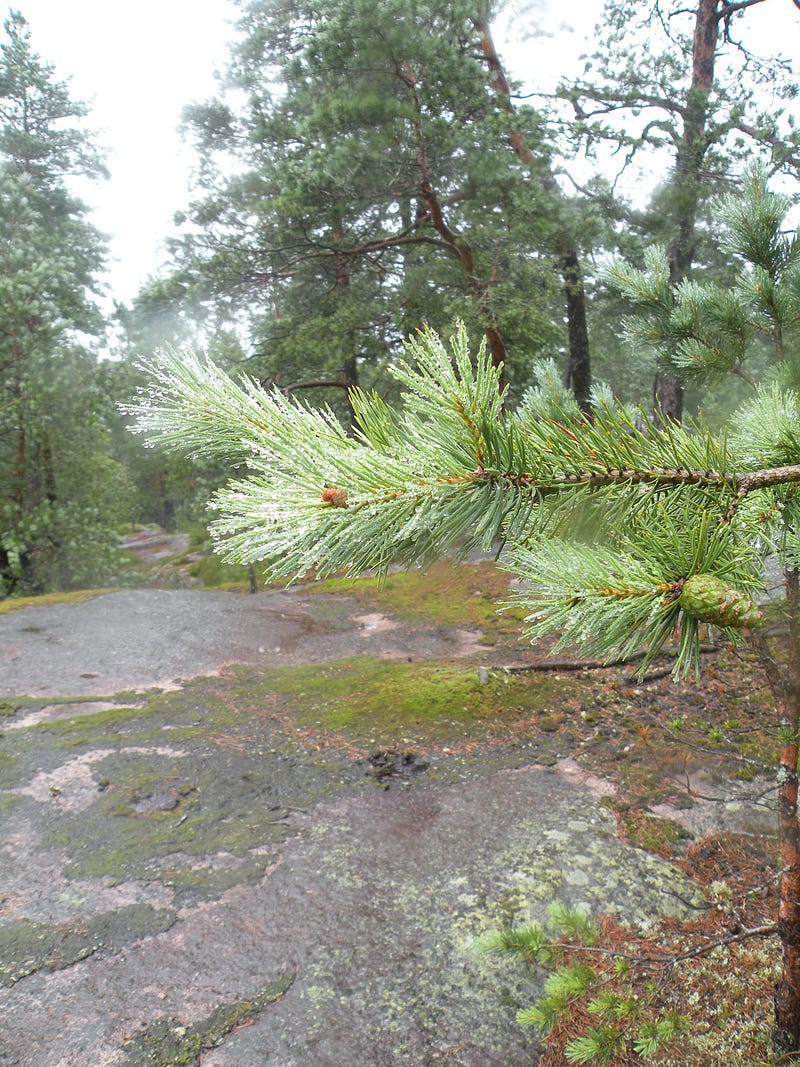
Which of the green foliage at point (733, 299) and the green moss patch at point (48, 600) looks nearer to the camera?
the green foliage at point (733, 299)

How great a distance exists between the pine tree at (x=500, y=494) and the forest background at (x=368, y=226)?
4779mm

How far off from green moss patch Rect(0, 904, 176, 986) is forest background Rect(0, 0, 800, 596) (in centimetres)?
348

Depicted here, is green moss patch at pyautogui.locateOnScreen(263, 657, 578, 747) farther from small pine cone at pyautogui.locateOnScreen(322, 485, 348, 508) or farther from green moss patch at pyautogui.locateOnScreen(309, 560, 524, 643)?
small pine cone at pyautogui.locateOnScreen(322, 485, 348, 508)

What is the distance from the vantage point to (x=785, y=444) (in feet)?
4.09

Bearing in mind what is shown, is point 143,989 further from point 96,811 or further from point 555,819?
point 555,819

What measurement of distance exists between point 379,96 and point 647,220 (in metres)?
3.34

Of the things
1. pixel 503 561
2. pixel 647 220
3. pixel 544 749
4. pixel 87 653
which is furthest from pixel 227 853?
pixel 647 220

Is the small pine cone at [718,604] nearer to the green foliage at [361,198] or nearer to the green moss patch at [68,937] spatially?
the green moss patch at [68,937]

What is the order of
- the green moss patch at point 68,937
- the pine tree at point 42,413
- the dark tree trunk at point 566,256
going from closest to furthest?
1. the green moss patch at point 68,937
2. the dark tree trunk at point 566,256
3. the pine tree at point 42,413

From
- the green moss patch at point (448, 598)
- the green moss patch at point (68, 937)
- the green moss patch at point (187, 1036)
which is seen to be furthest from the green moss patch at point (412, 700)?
the green moss patch at point (187, 1036)

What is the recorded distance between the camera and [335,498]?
904mm

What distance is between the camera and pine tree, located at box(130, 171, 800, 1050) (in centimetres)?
91

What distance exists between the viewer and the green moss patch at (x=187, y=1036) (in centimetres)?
219

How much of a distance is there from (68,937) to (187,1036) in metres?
0.74
